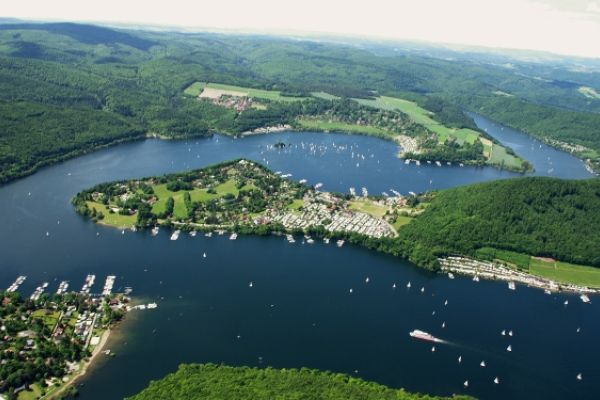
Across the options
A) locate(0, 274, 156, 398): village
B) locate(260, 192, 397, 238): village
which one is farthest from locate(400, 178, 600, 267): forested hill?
locate(0, 274, 156, 398): village

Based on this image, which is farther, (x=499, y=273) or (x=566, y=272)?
(x=566, y=272)

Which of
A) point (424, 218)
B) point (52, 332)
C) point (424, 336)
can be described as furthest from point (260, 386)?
point (424, 218)

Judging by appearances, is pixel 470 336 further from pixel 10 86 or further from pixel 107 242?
pixel 10 86

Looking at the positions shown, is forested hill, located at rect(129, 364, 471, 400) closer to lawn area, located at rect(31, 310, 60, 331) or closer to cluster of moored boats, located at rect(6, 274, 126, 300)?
lawn area, located at rect(31, 310, 60, 331)

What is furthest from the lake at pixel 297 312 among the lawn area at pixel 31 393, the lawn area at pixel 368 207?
the lawn area at pixel 368 207

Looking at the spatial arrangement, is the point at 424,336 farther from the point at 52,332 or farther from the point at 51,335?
the point at 52,332

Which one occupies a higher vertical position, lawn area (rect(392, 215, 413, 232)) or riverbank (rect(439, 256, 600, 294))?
lawn area (rect(392, 215, 413, 232))

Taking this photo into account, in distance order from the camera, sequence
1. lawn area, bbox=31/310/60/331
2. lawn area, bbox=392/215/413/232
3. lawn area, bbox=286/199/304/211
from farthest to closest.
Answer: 1. lawn area, bbox=286/199/304/211
2. lawn area, bbox=392/215/413/232
3. lawn area, bbox=31/310/60/331

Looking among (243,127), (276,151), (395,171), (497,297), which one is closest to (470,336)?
(497,297)
